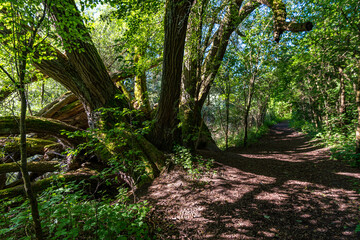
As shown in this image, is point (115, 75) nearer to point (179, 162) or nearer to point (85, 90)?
point (85, 90)

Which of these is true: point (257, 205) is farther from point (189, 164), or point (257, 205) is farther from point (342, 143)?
point (342, 143)

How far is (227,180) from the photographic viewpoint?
356 centimetres

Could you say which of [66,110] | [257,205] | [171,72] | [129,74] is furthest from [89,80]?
[257,205]

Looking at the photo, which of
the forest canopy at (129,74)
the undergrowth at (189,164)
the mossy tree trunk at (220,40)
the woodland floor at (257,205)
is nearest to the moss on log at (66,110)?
the forest canopy at (129,74)

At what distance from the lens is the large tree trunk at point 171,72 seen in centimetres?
301

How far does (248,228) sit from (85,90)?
446 centimetres

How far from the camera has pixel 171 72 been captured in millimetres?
3535

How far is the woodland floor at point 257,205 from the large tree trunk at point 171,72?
120 centimetres

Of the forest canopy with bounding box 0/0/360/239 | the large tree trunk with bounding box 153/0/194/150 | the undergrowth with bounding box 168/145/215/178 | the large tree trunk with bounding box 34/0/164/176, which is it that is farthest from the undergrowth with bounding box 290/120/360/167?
the large tree trunk with bounding box 34/0/164/176

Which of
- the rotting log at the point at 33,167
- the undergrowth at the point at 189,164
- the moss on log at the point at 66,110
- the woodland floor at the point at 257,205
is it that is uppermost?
the moss on log at the point at 66,110

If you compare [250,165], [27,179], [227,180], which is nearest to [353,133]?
[250,165]

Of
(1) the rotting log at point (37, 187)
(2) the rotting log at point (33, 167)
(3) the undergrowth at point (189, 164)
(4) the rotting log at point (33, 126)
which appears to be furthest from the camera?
Answer: (2) the rotting log at point (33, 167)

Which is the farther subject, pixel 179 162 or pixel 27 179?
pixel 179 162

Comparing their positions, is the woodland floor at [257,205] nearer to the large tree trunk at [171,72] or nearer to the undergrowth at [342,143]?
the undergrowth at [342,143]
